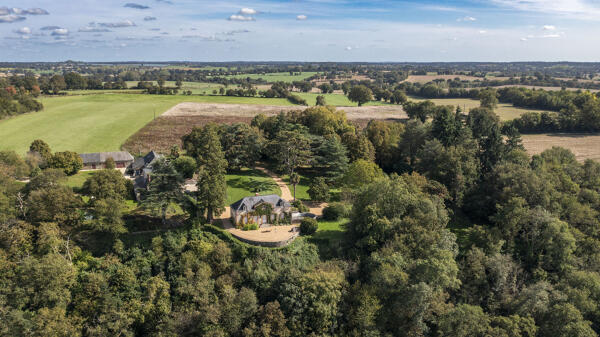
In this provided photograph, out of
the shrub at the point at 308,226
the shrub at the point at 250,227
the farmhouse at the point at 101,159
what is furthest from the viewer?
the farmhouse at the point at 101,159

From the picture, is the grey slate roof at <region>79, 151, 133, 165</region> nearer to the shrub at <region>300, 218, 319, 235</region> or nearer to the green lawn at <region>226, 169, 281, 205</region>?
the green lawn at <region>226, 169, 281, 205</region>

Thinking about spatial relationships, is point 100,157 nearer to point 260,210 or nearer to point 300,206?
point 260,210

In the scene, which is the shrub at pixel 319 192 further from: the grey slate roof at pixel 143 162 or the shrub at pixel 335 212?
the grey slate roof at pixel 143 162

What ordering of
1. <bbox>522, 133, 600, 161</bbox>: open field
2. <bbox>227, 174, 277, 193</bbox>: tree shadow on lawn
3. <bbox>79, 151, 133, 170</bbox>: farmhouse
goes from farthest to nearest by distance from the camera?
<bbox>522, 133, 600, 161</bbox>: open field → <bbox>79, 151, 133, 170</bbox>: farmhouse → <bbox>227, 174, 277, 193</bbox>: tree shadow on lawn

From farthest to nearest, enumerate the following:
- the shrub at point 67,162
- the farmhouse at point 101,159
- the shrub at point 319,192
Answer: the farmhouse at point 101,159
the shrub at point 67,162
the shrub at point 319,192

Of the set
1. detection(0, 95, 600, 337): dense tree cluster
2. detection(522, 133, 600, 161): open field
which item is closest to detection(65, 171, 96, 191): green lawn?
detection(0, 95, 600, 337): dense tree cluster

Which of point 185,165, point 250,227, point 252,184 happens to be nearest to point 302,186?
point 252,184

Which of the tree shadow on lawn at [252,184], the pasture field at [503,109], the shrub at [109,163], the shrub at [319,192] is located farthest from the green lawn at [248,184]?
the pasture field at [503,109]

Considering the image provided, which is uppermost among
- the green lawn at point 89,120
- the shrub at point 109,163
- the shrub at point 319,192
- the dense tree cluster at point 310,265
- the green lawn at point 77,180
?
the green lawn at point 89,120
